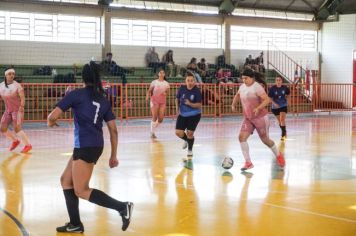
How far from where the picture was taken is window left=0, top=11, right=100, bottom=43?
86.1 feet

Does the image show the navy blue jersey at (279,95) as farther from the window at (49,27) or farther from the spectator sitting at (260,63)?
the spectator sitting at (260,63)

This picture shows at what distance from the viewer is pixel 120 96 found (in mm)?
25391

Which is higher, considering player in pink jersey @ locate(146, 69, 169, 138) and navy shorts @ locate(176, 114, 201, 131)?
player in pink jersey @ locate(146, 69, 169, 138)

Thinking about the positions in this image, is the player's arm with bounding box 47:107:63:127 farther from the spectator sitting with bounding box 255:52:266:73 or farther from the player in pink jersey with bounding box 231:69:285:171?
the spectator sitting with bounding box 255:52:266:73

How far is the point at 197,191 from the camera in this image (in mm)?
8578

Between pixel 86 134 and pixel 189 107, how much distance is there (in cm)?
653

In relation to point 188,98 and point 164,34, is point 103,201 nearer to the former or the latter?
point 188,98

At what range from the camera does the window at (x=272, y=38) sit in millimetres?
34281

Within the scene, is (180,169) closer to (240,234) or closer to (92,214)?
(92,214)

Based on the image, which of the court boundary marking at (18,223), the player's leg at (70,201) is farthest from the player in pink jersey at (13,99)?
the player's leg at (70,201)

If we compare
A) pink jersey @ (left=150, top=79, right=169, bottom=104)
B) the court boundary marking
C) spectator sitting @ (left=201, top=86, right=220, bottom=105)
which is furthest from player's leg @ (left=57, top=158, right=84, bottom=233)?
spectator sitting @ (left=201, top=86, right=220, bottom=105)

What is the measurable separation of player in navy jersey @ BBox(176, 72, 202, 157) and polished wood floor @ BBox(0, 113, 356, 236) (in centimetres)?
63

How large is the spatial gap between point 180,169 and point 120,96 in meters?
14.9

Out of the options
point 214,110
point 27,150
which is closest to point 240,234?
point 27,150
